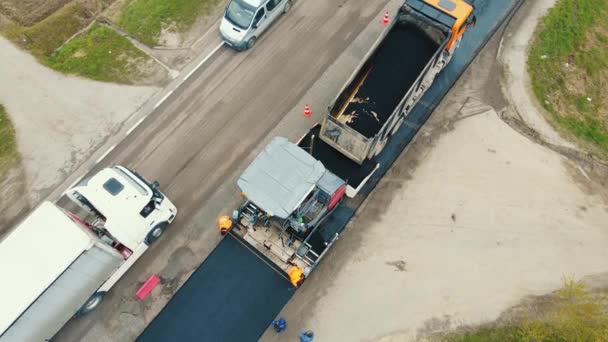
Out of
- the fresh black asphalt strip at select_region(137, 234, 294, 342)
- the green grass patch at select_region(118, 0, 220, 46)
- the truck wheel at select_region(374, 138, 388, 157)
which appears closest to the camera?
the fresh black asphalt strip at select_region(137, 234, 294, 342)

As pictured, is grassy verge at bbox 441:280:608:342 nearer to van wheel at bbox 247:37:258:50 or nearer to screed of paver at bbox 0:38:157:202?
van wheel at bbox 247:37:258:50

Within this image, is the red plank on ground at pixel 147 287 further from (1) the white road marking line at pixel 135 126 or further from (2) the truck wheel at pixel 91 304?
(1) the white road marking line at pixel 135 126

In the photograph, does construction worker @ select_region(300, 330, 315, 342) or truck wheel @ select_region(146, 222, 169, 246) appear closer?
construction worker @ select_region(300, 330, 315, 342)

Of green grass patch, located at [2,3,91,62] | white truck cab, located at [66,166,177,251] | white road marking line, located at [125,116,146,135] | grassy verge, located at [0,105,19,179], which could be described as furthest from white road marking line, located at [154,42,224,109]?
green grass patch, located at [2,3,91,62]

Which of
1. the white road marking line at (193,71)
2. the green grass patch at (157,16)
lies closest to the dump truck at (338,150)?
the white road marking line at (193,71)

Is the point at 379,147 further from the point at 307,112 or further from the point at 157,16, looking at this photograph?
the point at 157,16

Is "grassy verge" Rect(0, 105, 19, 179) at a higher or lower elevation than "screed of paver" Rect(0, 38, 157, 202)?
lower
